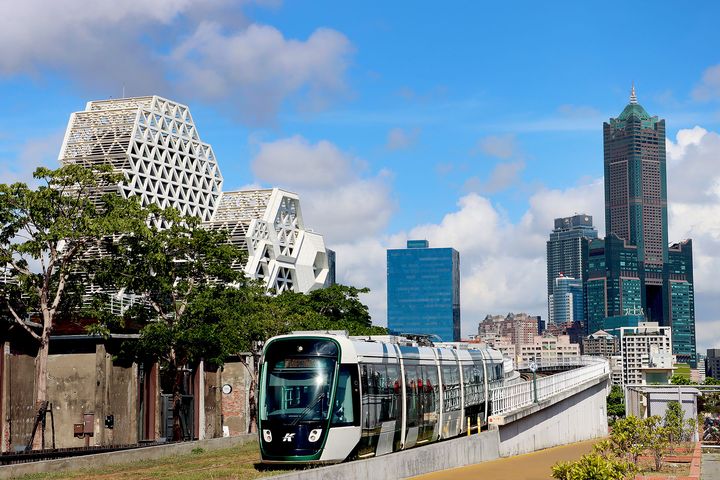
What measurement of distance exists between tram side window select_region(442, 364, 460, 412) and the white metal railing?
292 centimetres

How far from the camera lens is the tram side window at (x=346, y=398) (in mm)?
26797

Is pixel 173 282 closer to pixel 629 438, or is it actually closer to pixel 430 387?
pixel 430 387

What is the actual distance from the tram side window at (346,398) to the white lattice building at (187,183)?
94397mm

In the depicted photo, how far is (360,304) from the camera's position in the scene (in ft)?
296

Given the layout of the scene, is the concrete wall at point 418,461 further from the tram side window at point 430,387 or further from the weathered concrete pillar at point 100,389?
the weathered concrete pillar at point 100,389

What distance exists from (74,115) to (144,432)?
76.3 m

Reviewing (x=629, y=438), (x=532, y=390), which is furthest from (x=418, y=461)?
(x=532, y=390)

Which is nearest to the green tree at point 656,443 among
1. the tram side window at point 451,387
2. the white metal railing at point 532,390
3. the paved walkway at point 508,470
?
the paved walkway at point 508,470

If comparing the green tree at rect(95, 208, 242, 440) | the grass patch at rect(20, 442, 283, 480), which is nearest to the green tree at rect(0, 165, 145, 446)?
the green tree at rect(95, 208, 242, 440)

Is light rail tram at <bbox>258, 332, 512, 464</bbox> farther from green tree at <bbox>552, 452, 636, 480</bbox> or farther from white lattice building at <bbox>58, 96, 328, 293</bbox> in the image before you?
white lattice building at <bbox>58, 96, 328, 293</bbox>

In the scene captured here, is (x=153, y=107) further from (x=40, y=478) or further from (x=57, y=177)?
(x=40, y=478)

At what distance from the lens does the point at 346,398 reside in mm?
27062

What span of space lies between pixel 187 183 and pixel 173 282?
288 feet

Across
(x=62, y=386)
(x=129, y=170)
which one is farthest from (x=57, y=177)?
(x=129, y=170)
